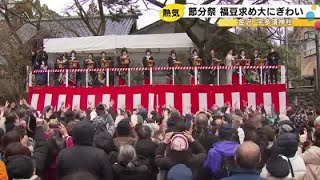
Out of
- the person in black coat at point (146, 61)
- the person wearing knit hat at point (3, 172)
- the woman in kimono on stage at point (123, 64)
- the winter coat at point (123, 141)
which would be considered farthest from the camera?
the woman in kimono on stage at point (123, 64)

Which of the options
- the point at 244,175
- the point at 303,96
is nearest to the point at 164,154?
the point at 244,175

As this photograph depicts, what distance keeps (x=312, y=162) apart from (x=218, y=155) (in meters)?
1.03

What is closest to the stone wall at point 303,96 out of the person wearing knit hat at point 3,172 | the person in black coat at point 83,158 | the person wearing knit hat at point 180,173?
the person wearing knit hat at point 180,173

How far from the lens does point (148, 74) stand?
1823 cm

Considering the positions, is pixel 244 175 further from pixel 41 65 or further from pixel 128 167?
pixel 41 65

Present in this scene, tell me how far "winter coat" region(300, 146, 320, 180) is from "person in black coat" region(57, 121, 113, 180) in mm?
2149

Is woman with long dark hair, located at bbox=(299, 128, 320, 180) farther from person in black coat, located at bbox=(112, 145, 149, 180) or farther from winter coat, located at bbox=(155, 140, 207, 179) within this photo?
person in black coat, located at bbox=(112, 145, 149, 180)

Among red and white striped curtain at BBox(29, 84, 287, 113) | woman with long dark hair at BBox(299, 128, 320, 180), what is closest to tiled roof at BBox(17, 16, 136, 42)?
red and white striped curtain at BBox(29, 84, 287, 113)

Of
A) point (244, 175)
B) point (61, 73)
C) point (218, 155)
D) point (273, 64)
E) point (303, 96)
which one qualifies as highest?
point (273, 64)

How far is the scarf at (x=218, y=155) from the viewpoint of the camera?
547 cm

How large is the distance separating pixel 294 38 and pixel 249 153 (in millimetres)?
44577

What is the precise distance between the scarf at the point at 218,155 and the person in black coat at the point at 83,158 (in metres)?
1.17

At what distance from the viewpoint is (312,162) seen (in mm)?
5531

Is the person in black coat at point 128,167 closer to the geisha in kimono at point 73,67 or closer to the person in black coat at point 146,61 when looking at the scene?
the person in black coat at point 146,61
